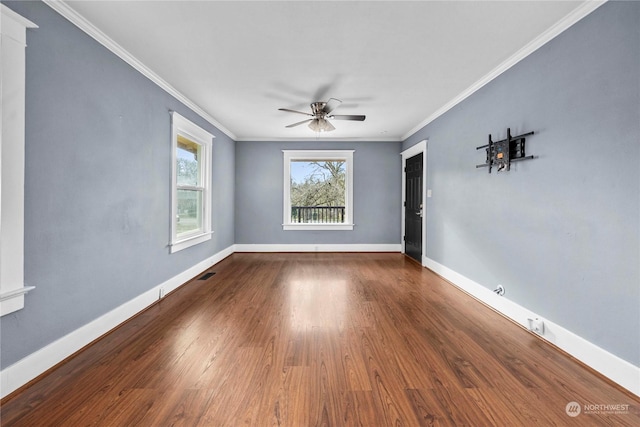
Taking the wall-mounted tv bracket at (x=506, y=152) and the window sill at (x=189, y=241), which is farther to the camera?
the window sill at (x=189, y=241)

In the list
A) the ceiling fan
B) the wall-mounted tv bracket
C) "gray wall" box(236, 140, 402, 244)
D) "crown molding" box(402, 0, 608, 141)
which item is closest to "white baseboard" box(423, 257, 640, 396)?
the wall-mounted tv bracket

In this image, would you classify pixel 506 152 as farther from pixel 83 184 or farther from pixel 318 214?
pixel 318 214

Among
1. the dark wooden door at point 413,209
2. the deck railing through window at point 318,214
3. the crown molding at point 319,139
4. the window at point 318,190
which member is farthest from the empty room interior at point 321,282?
the deck railing through window at point 318,214

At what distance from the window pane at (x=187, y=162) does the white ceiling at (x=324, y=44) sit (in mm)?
693

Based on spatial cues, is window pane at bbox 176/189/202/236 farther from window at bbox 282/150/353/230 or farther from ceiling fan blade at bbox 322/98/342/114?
ceiling fan blade at bbox 322/98/342/114

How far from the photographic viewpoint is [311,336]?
7.63 ft

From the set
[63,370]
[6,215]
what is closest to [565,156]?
[6,215]

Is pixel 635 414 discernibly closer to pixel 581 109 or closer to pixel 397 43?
pixel 581 109

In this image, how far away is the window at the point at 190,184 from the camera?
352cm

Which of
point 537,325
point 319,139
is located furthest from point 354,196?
point 537,325

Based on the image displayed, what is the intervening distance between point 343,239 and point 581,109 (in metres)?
4.63

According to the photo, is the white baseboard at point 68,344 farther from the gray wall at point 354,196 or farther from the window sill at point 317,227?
the window sill at point 317,227

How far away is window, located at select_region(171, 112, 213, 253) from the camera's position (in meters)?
3.52

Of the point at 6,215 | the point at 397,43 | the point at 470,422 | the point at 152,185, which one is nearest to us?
the point at 470,422
